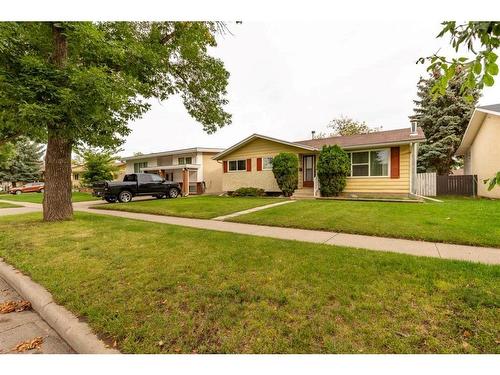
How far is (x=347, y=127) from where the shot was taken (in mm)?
37906

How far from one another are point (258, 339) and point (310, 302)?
33.4 inches

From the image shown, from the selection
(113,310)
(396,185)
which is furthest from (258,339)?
(396,185)

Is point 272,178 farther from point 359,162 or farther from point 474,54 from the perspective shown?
point 474,54

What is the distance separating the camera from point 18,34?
5.80m

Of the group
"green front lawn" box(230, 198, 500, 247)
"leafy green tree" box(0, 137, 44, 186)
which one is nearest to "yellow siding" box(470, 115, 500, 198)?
"green front lawn" box(230, 198, 500, 247)

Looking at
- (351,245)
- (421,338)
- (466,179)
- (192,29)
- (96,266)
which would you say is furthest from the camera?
(466,179)

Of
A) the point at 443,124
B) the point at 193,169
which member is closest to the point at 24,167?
the point at 193,169

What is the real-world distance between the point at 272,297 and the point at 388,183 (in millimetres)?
13171

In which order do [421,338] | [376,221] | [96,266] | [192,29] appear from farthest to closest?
[192,29] → [376,221] → [96,266] → [421,338]

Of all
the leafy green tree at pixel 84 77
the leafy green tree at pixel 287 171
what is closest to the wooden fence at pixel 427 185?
the leafy green tree at pixel 287 171

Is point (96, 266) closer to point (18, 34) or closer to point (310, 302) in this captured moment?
point (310, 302)

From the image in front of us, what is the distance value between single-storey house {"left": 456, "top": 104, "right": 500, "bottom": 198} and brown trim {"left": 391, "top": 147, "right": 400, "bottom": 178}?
374cm

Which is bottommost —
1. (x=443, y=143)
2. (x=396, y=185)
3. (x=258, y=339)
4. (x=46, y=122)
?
(x=258, y=339)

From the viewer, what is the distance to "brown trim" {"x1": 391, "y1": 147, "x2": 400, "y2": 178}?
13.6 meters
